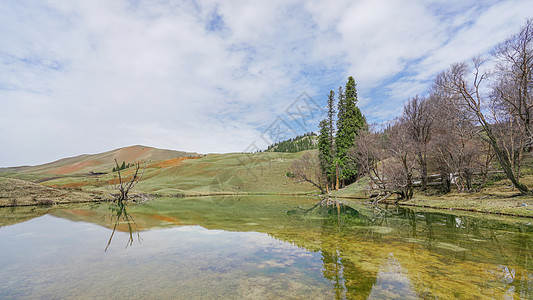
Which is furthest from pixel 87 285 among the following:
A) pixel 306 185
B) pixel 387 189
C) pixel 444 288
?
pixel 306 185

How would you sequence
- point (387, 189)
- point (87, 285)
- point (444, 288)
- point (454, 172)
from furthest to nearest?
point (387, 189) < point (454, 172) < point (87, 285) < point (444, 288)

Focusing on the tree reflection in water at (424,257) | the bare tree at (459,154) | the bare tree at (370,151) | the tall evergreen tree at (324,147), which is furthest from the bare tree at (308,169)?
the tree reflection in water at (424,257)

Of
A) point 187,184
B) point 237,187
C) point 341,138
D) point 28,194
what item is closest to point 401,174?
point 341,138

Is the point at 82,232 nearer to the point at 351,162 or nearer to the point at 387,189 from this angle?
the point at 387,189

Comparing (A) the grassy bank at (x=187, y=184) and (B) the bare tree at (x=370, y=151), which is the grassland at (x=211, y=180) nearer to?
(A) the grassy bank at (x=187, y=184)

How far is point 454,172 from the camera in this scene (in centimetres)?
2706

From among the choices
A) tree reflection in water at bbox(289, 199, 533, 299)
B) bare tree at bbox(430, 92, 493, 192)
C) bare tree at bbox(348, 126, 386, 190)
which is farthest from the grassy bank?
tree reflection in water at bbox(289, 199, 533, 299)

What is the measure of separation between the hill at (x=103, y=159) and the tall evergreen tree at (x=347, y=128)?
66.6m

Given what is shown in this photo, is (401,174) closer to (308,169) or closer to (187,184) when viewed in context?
(308,169)

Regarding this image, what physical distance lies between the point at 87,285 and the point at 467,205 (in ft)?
84.6

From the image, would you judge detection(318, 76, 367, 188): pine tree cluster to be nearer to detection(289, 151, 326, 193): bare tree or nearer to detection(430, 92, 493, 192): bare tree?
detection(289, 151, 326, 193): bare tree

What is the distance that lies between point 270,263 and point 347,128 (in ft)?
146

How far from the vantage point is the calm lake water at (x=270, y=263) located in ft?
17.2

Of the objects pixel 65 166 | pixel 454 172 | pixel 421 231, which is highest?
pixel 65 166
